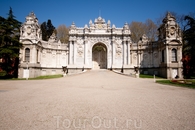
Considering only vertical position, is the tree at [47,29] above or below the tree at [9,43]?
above

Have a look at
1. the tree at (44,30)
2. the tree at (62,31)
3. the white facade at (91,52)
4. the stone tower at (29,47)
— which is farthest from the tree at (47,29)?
the stone tower at (29,47)

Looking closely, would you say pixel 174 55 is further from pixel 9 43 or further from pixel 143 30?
pixel 9 43

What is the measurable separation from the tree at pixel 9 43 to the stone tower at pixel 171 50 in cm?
3245

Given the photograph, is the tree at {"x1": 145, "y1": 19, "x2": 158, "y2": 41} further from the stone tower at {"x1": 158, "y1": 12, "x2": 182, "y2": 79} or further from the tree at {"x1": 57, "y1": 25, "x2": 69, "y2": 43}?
the tree at {"x1": 57, "y1": 25, "x2": 69, "y2": 43}

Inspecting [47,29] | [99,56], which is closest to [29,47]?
[99,56]

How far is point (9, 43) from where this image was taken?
25.7 metres

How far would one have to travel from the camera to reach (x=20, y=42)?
27.4 m

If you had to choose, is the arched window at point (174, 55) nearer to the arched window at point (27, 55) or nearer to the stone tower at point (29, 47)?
the stone tower at point (29, 47)

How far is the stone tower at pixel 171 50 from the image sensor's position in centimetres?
2573

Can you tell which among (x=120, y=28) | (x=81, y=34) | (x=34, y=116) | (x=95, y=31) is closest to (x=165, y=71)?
(x=120, y=28)

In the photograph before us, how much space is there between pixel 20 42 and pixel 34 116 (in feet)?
93.6

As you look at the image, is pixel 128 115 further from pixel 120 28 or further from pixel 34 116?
pixel 120 28

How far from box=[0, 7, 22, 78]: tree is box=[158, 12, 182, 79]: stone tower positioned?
3245 centimetres

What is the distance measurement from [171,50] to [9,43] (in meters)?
35.8
